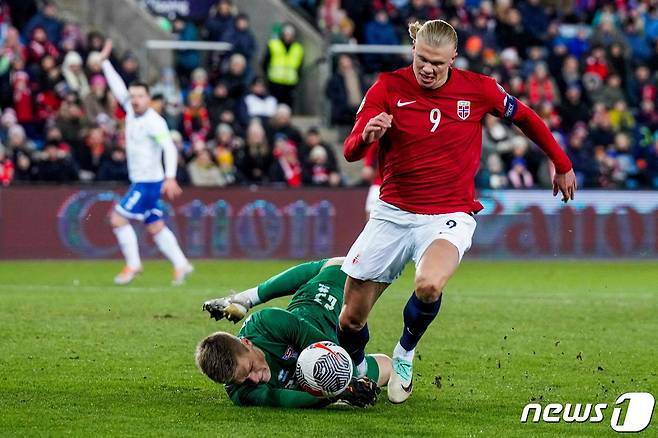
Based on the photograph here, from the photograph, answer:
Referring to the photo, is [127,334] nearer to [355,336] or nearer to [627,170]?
[355,336]

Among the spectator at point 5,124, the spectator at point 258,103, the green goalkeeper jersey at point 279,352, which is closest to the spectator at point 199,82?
the spectator at point 258,103

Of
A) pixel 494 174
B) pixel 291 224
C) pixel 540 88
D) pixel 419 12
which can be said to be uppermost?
pixel 419 12

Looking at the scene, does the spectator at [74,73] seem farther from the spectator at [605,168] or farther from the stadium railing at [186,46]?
the spectator at [605,168]

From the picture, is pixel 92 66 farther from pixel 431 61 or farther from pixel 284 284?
pixel 431 61

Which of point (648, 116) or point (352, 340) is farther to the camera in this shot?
point (648, 116)

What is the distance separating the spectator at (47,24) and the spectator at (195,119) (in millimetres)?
2377

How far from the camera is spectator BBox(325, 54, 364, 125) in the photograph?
2327 centimetres

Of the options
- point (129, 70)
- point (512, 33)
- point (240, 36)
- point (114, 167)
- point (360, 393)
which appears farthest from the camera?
point (512, 33)

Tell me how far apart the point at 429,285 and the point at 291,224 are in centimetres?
1282

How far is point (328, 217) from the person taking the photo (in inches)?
825

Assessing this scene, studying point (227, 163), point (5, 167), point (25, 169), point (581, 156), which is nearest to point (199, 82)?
point (227, 163)

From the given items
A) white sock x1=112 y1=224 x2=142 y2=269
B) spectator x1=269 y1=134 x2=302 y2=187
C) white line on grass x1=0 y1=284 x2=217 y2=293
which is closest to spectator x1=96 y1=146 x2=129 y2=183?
spectator x1=269 y1=134 x2=302 y2=187

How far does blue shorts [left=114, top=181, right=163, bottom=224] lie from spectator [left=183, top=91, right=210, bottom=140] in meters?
5.07

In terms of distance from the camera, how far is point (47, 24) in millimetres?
21953
